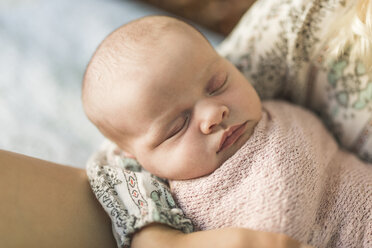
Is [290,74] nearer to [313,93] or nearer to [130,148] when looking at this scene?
[313,93]

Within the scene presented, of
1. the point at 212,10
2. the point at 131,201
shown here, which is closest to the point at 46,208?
the point at 131,201

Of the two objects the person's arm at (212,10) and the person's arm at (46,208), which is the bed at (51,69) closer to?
the person's arm at (212,10)

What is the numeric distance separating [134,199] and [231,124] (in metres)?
0.24

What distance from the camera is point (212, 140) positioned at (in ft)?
2.31

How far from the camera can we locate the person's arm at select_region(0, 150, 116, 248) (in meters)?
0.60

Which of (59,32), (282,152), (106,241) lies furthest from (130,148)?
(59,32)

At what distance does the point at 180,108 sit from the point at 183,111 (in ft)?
0.04

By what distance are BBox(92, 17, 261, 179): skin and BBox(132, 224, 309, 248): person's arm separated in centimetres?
13

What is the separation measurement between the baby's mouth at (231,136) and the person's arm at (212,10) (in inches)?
33.3

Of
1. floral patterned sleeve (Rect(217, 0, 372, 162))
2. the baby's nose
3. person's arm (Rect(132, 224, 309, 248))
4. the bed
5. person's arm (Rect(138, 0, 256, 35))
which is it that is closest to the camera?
person's arm (Rect(132, 224, 309, 248))

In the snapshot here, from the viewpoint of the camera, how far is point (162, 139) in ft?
2.42

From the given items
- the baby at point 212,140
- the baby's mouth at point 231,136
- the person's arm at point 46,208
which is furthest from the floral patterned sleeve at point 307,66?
the person's arm at point 46,208

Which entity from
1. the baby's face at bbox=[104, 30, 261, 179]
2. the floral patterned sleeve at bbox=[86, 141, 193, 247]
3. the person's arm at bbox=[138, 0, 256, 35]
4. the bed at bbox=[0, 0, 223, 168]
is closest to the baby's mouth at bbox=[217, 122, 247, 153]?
the baby's face at bbox=[104, 30, 261, 179]

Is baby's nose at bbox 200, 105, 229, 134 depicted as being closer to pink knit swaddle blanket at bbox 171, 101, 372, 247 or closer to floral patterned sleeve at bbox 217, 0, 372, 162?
pink knit swaddle blanket at bbox 171, 101, 372, 247
